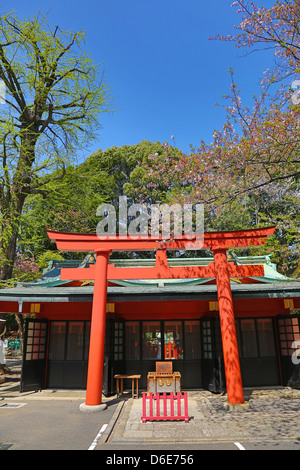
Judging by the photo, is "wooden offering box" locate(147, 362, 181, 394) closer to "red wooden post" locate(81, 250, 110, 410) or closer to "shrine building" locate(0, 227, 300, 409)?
"red wooden post" locate(81, 250, 110, 410)

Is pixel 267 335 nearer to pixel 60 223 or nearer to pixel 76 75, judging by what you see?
pixel 76 75

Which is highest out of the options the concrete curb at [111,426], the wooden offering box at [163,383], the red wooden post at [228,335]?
the red wooden post at [228,335]

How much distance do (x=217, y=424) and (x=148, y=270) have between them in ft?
14.2

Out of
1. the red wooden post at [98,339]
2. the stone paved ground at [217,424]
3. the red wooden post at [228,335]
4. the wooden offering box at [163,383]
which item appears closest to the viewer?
the stone paved ground at [217,424]

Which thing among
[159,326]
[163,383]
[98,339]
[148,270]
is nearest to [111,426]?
[163,383]

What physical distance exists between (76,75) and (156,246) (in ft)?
36.4

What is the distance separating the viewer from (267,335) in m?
11.2

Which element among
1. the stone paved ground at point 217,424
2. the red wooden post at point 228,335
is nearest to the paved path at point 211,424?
the stone paved ground at point 217,424

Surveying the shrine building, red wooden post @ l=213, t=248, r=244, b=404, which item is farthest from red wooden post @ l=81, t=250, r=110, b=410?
red wooden post @ l=213, t=248, r=244, b=404

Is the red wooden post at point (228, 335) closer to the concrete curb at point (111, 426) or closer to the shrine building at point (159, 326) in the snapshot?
the shrine building at point (159, 326)

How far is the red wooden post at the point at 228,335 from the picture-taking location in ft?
25.9

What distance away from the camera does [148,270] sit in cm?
906

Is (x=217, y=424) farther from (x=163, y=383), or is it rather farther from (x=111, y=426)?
(x=111, y=426)

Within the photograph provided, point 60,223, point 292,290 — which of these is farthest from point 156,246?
point 60,223
